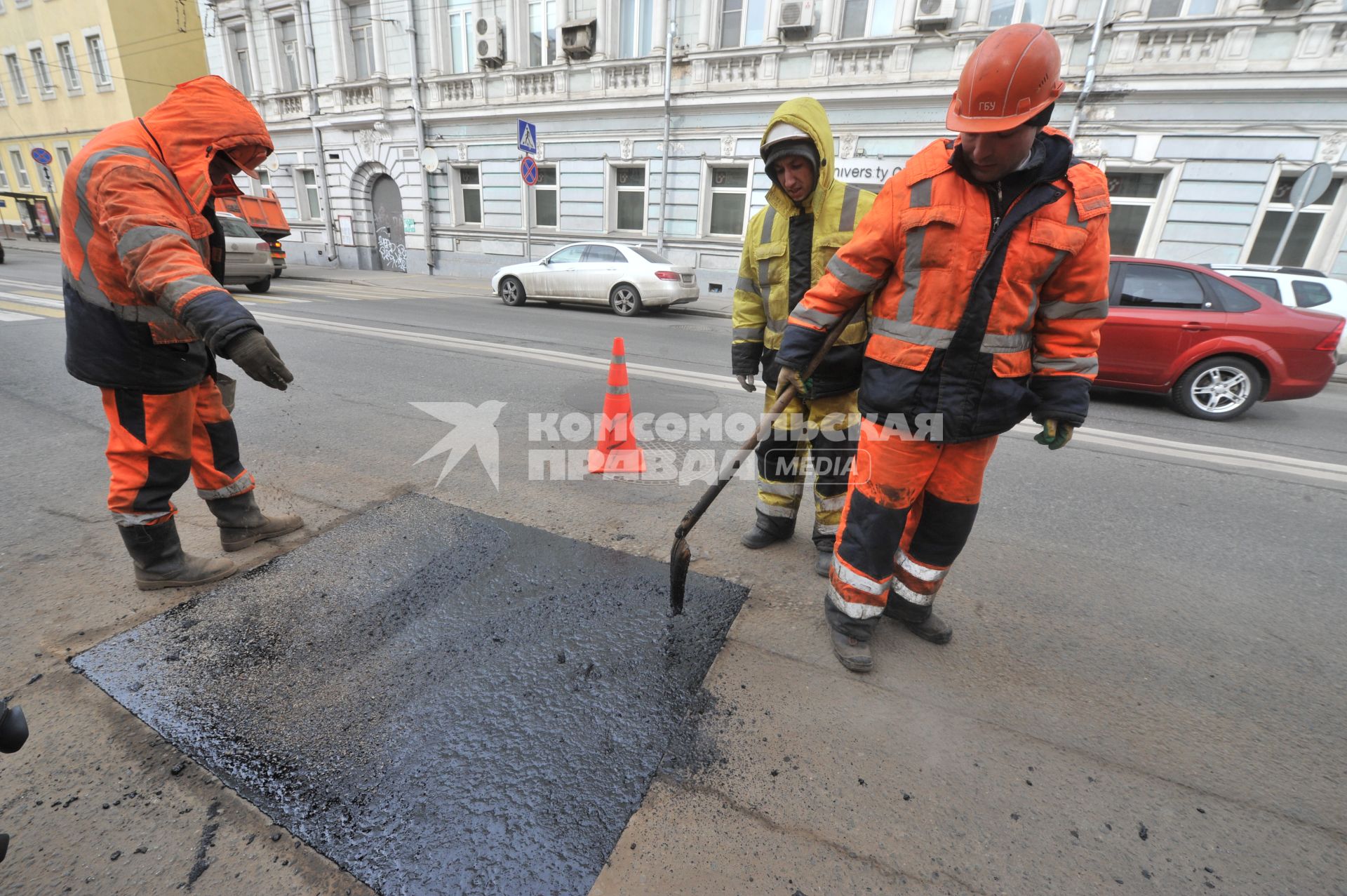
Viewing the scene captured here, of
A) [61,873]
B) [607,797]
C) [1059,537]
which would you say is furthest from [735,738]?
[1059,537]

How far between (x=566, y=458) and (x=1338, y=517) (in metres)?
4.93

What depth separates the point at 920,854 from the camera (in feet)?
4.97

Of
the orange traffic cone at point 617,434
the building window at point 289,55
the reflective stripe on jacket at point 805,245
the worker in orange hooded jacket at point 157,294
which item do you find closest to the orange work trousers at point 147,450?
the worker in orange hooded jacket at point 157,294

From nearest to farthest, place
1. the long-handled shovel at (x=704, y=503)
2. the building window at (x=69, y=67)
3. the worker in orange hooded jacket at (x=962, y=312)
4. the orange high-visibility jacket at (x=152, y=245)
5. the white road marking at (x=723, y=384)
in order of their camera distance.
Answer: the worker in orange hooded jacket at (x=962, y=312), the orange high-visibility jacket at (x=152, y=245), the long-handled shovel at (x=704, y=503), the white road marking at (x=723, y=384), the building window at (x=69, y=67)

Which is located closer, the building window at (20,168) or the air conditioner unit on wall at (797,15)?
the air conditioner unit on wall at (797,15)

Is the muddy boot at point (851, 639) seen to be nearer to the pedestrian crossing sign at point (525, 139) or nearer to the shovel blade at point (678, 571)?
the shovel blade at point (678, 571)

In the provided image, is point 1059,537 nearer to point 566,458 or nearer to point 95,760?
point 566,458

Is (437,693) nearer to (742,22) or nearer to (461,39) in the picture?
(742,22)

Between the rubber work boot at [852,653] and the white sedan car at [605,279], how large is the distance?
32.3ft

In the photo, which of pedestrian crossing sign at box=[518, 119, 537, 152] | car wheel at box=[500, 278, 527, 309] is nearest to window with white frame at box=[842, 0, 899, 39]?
pedestrian crossing sign at box=[518, 119, 537, 152]

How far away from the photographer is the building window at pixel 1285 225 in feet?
35.8

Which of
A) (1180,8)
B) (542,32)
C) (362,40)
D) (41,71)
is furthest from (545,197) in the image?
(41,71)

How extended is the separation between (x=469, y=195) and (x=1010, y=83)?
1981cm

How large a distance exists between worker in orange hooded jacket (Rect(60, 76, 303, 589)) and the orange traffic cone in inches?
81.5
